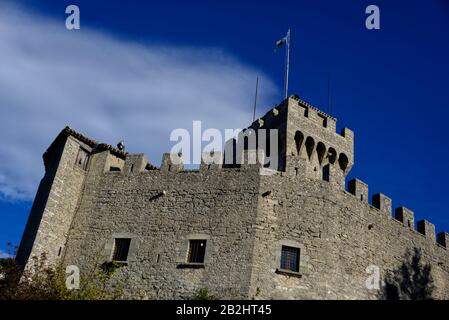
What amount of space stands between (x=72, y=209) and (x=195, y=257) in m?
6.27

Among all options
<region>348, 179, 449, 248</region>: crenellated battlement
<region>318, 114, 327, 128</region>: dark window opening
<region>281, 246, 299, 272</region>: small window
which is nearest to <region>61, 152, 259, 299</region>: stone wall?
<region>281, 246, 299, 272</region>: small window

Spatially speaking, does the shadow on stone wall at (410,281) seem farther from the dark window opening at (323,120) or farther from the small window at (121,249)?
the small window at (121,249)

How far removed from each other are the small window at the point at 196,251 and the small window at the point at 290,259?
3074 mm

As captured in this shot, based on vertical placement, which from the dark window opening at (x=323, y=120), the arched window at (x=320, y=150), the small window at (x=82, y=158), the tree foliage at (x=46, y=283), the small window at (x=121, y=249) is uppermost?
the dark window opening at (x=323, y=120)

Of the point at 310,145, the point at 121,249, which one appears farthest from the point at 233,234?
the point at 310,145

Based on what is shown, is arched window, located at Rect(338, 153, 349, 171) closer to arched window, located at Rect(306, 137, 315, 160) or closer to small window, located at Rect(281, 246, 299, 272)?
arched window, located at Rect(306, 137, 315, 160)

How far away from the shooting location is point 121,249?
Answer: 66.4 feet

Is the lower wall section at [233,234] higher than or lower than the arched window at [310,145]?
lower

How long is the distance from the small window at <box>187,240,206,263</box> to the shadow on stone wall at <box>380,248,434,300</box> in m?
7.57

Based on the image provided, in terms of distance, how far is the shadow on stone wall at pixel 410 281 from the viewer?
68.7 ft

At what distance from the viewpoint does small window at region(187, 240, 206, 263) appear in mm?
19172

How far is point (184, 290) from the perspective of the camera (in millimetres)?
18438

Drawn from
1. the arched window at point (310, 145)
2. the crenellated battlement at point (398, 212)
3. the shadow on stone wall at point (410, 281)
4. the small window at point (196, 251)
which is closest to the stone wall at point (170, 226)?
the small window at point (196, 251)
